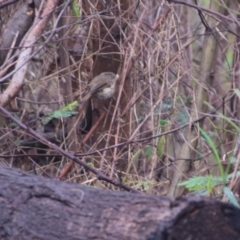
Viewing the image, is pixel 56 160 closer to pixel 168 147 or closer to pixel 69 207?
pixel 168 147

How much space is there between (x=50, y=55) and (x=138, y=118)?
2.06 ft

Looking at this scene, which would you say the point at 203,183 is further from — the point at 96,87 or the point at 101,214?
the point at 96,87

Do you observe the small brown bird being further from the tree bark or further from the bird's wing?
the tree bark

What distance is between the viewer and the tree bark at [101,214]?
1319 mm

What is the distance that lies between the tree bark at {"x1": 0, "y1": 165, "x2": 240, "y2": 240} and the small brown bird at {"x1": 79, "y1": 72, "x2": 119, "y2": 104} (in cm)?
136

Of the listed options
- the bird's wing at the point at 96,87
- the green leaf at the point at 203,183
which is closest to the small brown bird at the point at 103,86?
the bird's wing at the point at 96,87

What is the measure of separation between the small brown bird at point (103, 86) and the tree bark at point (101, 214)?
4.48 ft

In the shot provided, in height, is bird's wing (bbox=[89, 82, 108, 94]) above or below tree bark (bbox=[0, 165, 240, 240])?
above

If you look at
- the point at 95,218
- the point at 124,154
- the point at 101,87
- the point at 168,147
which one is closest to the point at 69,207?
the point at 95,218

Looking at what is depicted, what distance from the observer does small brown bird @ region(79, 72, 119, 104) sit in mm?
3008

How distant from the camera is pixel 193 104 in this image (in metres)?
3.07

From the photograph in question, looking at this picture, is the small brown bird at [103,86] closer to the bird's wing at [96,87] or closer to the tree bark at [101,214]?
the bird's wing at [96,87]

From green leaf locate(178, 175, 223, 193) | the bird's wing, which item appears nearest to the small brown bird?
the bird's wing

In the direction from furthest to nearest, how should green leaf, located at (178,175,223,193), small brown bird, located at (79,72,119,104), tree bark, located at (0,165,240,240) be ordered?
small brown bird, located at (79,72,119,104), green leaf, located at (178,175,223,193), tree bark, located at (0,165,240,240)
